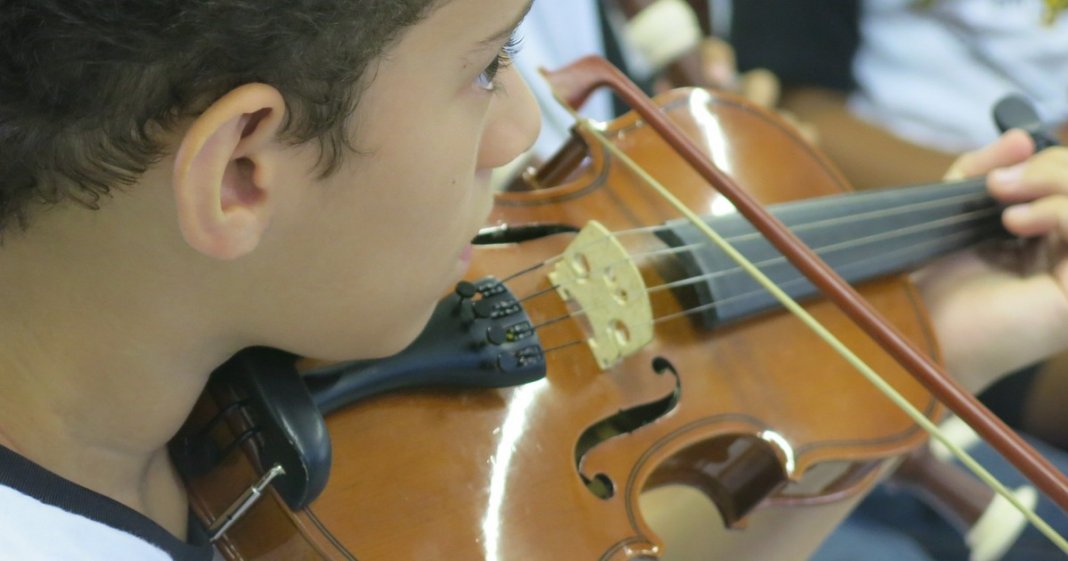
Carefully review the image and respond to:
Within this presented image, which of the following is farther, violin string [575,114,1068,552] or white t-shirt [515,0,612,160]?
white t-shirt [515,0,612,160]

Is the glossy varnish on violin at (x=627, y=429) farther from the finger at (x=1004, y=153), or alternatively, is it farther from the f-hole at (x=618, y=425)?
the finger at (x=1004, y=153)

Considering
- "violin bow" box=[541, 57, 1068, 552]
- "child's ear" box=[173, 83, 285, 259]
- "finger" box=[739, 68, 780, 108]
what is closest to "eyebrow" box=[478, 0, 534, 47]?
"child's ear" box=[173, 83, 285, 259]

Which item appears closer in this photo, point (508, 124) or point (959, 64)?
point (508, 124)

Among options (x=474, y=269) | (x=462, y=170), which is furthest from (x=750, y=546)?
(x=462, y=170)

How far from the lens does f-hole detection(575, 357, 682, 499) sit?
623 mm

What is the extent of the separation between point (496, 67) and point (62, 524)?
328 millimetres

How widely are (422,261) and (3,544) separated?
25 centimetres

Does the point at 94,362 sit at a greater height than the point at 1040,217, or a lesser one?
greater

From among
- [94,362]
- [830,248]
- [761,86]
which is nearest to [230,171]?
[94,362]

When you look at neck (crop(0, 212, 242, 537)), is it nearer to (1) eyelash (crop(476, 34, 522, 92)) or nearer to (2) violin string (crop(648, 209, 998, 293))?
(1) eyelash (crop(476, 34, 522, 92))

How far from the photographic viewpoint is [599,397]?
2.16 feet

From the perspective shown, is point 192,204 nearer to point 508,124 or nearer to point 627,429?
point 508,124

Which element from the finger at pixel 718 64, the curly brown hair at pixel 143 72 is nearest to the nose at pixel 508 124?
the curly brown hair at pixel 143 72

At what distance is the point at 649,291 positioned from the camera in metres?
0.72
